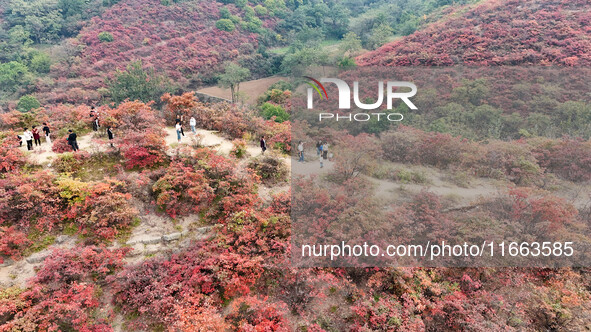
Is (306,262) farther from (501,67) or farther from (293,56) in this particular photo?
(293,56)

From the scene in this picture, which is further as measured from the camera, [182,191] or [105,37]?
[105,37]

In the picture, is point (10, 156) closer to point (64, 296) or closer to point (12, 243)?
point (12, 243)

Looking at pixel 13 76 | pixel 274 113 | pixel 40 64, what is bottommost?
pixel 274 113

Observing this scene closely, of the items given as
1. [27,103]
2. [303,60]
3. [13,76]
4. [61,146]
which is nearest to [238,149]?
[61,146]

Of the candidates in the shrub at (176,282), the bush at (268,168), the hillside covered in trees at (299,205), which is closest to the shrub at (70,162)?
the hillside covered in trees at (299,205)

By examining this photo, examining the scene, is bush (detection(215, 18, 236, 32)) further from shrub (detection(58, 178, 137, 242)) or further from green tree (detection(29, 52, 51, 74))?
shrub (detection(58, 178, 137, 242))

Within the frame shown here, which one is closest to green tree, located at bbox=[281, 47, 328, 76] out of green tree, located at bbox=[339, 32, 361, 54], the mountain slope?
green tree, located at bbox=[339, 32, 361, 54]

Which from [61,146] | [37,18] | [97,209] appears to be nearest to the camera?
[97,209]

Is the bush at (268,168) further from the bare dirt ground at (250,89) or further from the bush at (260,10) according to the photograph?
the bush at (260,10)

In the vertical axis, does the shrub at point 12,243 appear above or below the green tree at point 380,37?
below

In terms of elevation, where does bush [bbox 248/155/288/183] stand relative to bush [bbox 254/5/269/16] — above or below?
below
